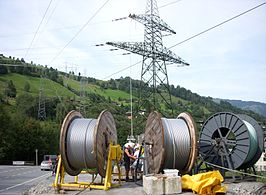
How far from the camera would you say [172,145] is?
12.6 metres

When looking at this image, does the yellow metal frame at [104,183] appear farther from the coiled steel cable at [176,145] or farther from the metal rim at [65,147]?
the coiled steel cable at [176,145]

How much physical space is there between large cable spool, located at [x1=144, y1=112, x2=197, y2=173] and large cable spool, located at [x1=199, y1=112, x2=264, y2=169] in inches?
80.5

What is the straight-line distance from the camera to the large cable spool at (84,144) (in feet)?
41.4

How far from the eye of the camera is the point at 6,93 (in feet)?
338

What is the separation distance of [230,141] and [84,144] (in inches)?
222

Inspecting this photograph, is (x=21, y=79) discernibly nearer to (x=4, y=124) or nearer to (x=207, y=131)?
(x=4, y=124)

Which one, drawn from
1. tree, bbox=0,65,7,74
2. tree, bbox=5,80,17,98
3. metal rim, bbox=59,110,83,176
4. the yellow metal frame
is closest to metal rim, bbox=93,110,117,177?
the yellow metal frame

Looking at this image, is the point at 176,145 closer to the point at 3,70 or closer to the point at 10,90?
the point at 10,90

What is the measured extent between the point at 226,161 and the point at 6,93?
96.9 metres

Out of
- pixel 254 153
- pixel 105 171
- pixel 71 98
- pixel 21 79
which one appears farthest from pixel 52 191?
pixel 21 79

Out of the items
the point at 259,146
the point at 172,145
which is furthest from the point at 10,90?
the point at 172,145

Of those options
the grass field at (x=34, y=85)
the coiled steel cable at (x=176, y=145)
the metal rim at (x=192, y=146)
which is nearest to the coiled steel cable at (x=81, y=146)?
the coiled steel cable at (x=176, y=145)

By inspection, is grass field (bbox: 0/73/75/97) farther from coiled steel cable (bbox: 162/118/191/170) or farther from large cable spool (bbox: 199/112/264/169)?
coiled steel cable (bbox: 162/118/191/170)

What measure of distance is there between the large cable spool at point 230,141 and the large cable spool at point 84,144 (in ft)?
13.8
